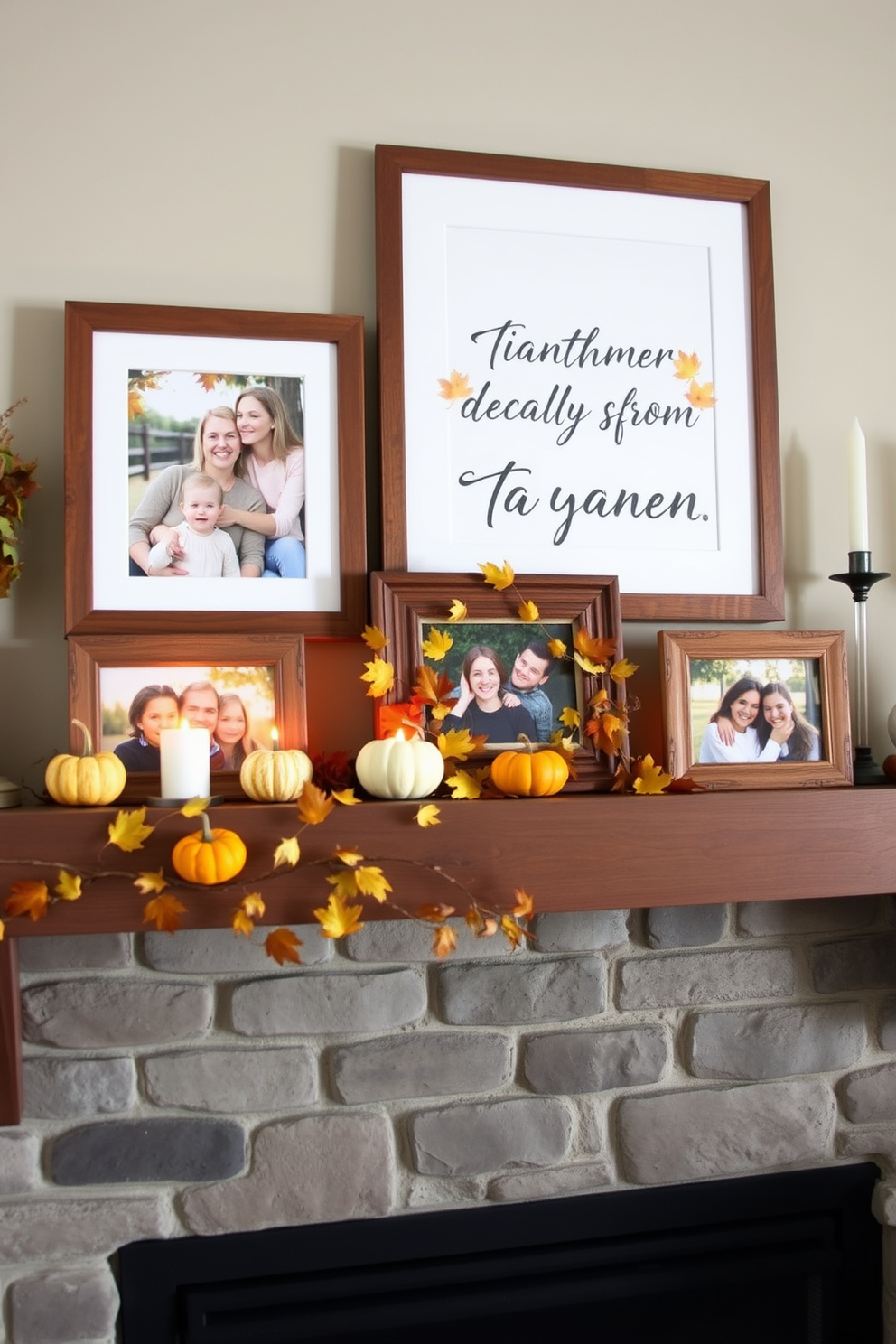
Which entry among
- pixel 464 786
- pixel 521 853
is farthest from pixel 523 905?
pixel 464 786

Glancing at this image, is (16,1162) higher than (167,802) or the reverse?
the reverse

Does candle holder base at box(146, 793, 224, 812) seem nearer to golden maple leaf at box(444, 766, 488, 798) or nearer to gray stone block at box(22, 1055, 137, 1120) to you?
golden maple leaf at box(444, 766, 488, 798)

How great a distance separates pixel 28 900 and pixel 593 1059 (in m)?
0.79

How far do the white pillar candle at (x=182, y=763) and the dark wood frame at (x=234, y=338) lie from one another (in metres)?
0.19

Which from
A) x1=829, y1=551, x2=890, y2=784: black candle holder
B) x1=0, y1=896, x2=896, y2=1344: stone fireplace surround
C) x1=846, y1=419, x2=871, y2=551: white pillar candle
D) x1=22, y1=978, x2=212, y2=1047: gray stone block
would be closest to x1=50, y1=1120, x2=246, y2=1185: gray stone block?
x1=0, y1=896, x2=896, y2=1344: stone fireplace surround

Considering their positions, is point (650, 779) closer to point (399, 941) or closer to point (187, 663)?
point (399, 941)

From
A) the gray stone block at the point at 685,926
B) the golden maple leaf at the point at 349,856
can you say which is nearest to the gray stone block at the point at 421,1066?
the gray stone block at the point at 685,926

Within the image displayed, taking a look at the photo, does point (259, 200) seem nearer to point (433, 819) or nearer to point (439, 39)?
point (439, 39)

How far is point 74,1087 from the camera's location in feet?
4.32

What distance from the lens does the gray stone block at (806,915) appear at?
1.49 meters

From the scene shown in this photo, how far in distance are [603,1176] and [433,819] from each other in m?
0.64

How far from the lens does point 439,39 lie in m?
1.47

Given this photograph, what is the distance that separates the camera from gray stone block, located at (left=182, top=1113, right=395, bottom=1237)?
1.34 meters

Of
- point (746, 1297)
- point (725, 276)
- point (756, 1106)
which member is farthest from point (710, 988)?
point (725, 276)
